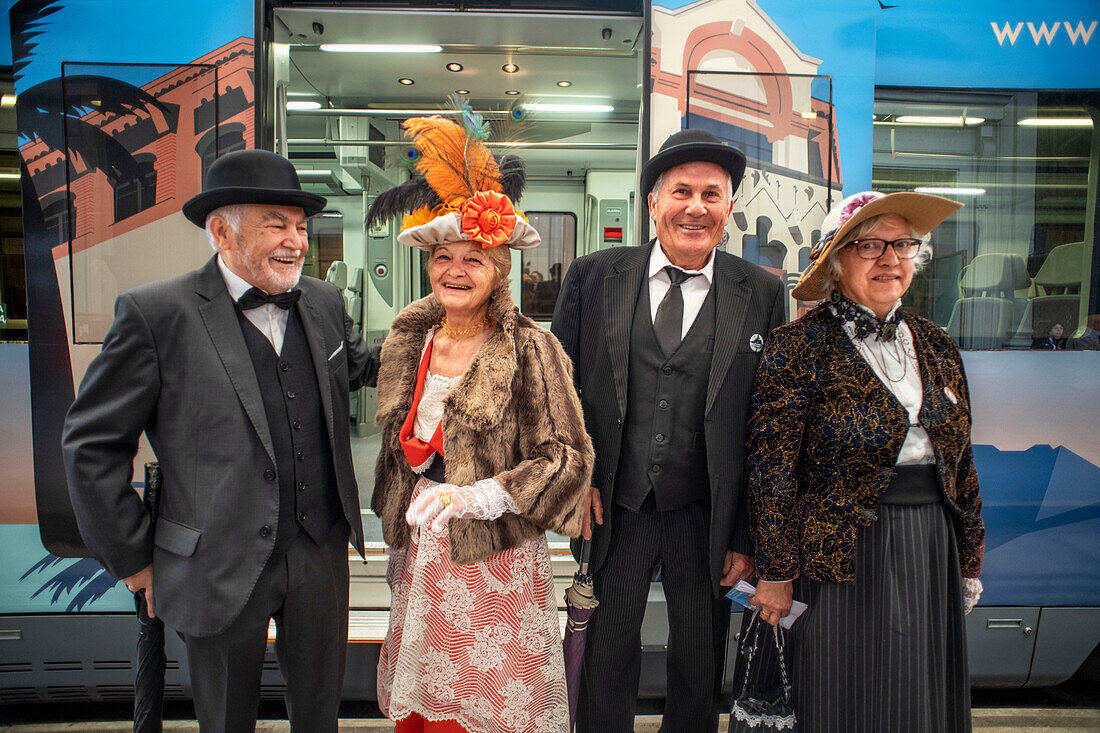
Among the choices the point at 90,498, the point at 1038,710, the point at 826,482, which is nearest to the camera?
the point at 90,498

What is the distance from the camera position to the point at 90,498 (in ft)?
4.82

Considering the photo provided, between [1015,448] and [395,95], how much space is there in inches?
222

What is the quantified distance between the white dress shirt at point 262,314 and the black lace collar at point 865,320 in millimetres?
1648

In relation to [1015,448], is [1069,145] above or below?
above

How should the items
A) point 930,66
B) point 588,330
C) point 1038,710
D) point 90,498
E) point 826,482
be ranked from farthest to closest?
point 1038,710
point 930,66
point 588,330
point 826,482
point 90,498

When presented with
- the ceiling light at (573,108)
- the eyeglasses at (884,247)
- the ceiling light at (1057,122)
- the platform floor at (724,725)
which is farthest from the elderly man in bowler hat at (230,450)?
the ceiling light at (573,108)

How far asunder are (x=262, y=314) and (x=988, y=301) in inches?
121

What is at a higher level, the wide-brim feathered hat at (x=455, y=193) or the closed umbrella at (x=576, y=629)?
the wide-brim feathered hat at (x=455, y=193)

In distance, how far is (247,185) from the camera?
1.60m

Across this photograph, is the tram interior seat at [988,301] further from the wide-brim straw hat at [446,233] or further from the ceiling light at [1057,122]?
the wide-brim straw hat at [446,233]

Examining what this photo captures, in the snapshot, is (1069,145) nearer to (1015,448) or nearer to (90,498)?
(1015,448)

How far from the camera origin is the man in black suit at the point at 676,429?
1.79m

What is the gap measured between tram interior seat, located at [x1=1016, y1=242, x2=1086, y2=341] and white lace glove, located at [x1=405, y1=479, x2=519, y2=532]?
265cm

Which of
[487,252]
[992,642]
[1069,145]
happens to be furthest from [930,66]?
[992,642]
